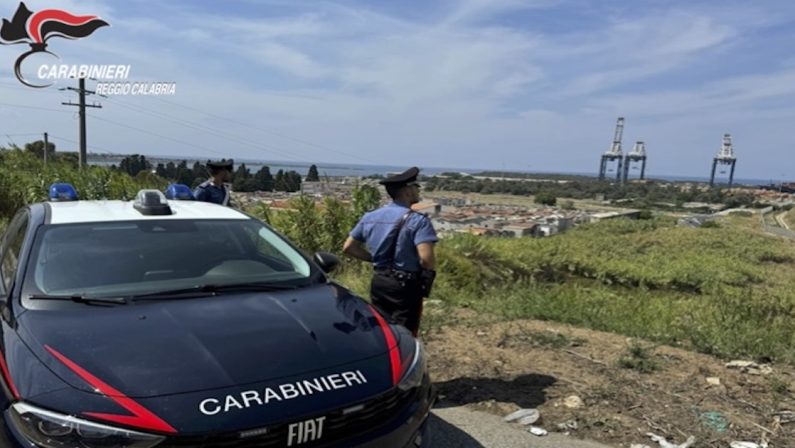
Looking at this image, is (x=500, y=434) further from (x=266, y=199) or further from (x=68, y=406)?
(x=266, y=199)

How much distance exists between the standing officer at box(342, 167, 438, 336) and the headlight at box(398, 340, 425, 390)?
935mm

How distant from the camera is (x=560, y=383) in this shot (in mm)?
4129

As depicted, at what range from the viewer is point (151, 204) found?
12.1 feet

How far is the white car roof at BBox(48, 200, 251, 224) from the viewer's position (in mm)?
3473

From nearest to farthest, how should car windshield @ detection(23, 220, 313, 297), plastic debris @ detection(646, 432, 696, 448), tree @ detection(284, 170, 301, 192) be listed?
1. car windshield @ detection(23, 220, 313, 297)
2. plastic debris @ detection(646, 432, 696, 448)
3. tree @ detection(284, 170, 301, 192)

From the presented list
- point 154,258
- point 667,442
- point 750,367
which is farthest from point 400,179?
point 750,367

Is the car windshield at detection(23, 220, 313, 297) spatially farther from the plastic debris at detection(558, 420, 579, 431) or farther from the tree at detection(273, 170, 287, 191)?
the tree at detection(273, 170, 287, 191)

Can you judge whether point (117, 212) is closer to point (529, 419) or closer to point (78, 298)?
point (78, 298)

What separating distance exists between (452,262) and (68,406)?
802 centimetres

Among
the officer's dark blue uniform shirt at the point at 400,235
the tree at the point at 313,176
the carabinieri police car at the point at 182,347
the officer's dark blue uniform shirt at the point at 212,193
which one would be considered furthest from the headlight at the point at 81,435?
the tree at the point at 313,176

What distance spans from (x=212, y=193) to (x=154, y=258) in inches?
125

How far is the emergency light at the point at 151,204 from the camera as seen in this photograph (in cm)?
364

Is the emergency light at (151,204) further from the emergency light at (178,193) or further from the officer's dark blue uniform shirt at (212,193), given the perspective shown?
the officer's dark blue uniform shirt at (212,193)

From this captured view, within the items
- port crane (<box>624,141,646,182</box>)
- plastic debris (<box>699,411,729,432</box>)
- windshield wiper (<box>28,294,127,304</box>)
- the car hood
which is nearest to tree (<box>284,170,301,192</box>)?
windshield wiper (<box>28,294,127,304</box>)
